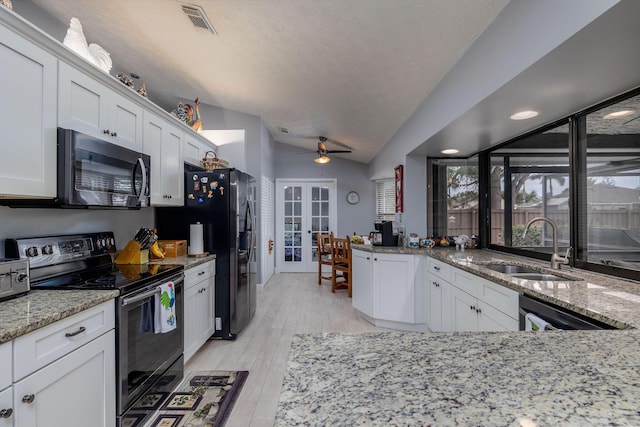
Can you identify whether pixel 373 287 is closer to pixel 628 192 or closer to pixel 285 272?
pixel 628 192

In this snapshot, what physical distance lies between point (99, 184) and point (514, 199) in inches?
135

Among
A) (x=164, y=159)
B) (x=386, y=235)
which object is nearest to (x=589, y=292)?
(x=386, y=235)

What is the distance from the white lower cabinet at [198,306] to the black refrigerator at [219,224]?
0.35 feet

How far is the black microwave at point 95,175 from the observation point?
5.30 feet

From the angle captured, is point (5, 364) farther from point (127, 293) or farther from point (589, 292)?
point (589, 292)

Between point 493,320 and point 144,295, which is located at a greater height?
point 144,295

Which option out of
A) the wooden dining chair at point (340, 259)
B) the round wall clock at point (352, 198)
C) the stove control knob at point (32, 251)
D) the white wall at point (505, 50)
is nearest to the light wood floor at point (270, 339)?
the wooden dining chair at point (340, 259)

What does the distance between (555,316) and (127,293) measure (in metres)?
2.13

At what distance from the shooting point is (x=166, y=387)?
2076 millimetres

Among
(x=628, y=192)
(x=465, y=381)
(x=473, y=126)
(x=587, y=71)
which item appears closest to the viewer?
(x=465, y=381)

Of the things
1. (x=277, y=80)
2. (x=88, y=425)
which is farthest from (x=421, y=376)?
(x=277, y=80)

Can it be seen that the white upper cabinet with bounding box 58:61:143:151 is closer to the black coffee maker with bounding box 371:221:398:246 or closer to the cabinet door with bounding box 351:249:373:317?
the cabinet door with bounding box 351:249:373:317

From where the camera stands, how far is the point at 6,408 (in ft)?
3.34

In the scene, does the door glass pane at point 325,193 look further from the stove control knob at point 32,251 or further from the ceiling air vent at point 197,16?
the stove control knob at point 32,251
